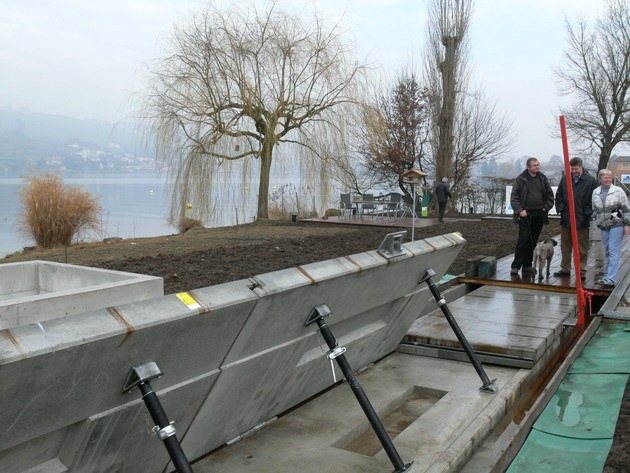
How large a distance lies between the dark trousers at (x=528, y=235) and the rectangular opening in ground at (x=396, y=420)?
4910 millimetres

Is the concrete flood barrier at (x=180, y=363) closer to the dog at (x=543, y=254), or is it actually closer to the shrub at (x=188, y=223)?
the dog at (x=543, y=254)

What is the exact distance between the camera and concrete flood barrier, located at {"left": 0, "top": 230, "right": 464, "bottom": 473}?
2219 millimetres

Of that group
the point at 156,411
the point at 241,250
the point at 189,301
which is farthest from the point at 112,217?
the point at 156,411

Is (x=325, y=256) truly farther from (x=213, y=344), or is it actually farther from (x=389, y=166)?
(x=389, y=166)

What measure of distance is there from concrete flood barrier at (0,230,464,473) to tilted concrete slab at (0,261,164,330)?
1.66 metres

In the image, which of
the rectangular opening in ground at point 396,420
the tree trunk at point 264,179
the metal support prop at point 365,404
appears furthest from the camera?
the tree trunk at point 264,179

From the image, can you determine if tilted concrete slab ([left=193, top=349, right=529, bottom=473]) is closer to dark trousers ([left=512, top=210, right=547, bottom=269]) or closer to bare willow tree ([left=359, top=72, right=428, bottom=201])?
dark trousers ([left=512, top=210, right=547, bottom=269])

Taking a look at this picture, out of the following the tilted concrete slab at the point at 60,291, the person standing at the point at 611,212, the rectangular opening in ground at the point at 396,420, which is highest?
the person standing at the point at 611,212

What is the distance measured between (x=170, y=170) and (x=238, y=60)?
408cm

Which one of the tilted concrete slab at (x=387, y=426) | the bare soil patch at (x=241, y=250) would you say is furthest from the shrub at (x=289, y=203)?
the tilted concrete slab at (x=387, y=426)

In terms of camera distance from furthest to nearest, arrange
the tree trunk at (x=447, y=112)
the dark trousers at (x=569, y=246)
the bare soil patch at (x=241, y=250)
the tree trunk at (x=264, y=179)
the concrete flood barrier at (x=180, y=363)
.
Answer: the tree trunk at (x=447, y=112)
the tree trunk at (x=264, y=179)
the bare soil patch at (x=241, y=250)
the dark trousers at (x=569, y=246)
the concrete flood barrier at (x=180, y=363)

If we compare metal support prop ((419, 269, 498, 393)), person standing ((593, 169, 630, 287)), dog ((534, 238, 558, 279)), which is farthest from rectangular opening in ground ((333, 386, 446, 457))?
dog ((534, 238, 558, 279))

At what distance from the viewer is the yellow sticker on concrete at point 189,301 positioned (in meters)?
2.75

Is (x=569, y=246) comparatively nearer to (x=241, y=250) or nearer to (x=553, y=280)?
(x=553, y=280)
